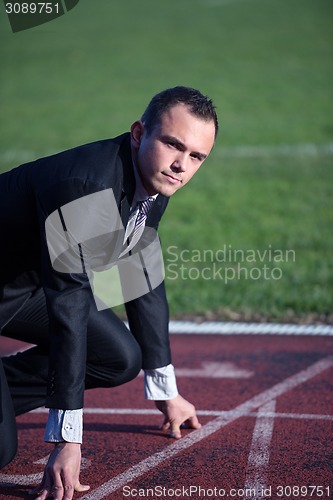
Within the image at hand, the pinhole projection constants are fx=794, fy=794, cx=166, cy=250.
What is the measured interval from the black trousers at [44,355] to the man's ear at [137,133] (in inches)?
35.2

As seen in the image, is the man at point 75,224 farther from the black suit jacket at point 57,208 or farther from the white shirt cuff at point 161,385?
the white shirt cuff at point 161,385

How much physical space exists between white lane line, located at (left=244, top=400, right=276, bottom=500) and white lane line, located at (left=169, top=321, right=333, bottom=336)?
149 centimetres

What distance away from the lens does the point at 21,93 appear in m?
20.5

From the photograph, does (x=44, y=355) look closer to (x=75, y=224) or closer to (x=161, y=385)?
(x=161, y=385)

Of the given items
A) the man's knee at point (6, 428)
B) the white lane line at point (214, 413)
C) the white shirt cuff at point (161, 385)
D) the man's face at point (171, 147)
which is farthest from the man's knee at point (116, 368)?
the man's face at point (171, 147)

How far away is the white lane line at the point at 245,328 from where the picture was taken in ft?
20.5

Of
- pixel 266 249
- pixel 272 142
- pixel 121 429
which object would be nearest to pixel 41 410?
pixel 121 429

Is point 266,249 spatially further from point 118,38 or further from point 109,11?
point 109,11

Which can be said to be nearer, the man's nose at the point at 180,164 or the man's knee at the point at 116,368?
the man's nose at the point at 180,164

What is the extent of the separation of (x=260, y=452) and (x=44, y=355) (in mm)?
1202

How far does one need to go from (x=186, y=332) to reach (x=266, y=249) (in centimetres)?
275

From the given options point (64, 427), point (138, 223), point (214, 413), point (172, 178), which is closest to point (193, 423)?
point (214, 413)

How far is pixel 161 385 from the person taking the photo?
4098 mm

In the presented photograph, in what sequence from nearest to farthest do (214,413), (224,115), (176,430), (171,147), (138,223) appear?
(171,147) < (138,223) < (176,430) < (214,413) < (224,115)
